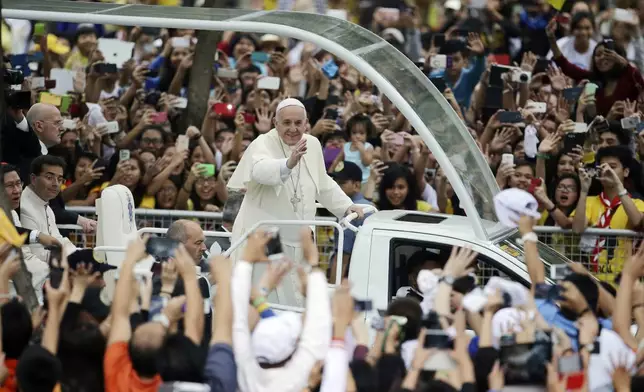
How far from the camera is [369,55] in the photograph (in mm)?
9188

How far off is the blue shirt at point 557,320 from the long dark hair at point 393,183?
11.9ft

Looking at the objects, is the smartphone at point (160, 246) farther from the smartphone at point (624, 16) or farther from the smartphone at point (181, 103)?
the smartphone at point (624, 16)

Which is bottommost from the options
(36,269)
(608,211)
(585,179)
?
(36,269)

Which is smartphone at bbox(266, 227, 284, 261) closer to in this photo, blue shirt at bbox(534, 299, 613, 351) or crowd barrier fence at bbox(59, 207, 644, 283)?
blue shirt at bbox(534, 299, 613, 351)

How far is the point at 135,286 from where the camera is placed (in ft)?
22.9

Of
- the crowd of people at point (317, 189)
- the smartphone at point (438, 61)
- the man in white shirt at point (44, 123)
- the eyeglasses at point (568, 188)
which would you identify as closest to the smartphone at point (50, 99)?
the crowd of people at point (317, 189)

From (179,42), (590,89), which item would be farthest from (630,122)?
(179,42)

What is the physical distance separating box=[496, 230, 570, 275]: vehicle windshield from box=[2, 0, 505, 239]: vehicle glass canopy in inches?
4.1

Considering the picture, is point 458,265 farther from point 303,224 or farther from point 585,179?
point 585,179

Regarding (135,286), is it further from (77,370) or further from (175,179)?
(175,179)

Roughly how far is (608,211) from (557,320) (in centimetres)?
411

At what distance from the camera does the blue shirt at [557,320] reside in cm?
683

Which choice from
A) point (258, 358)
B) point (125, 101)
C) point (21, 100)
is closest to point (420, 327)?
point (258, 358)

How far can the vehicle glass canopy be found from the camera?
8781 millimetres
